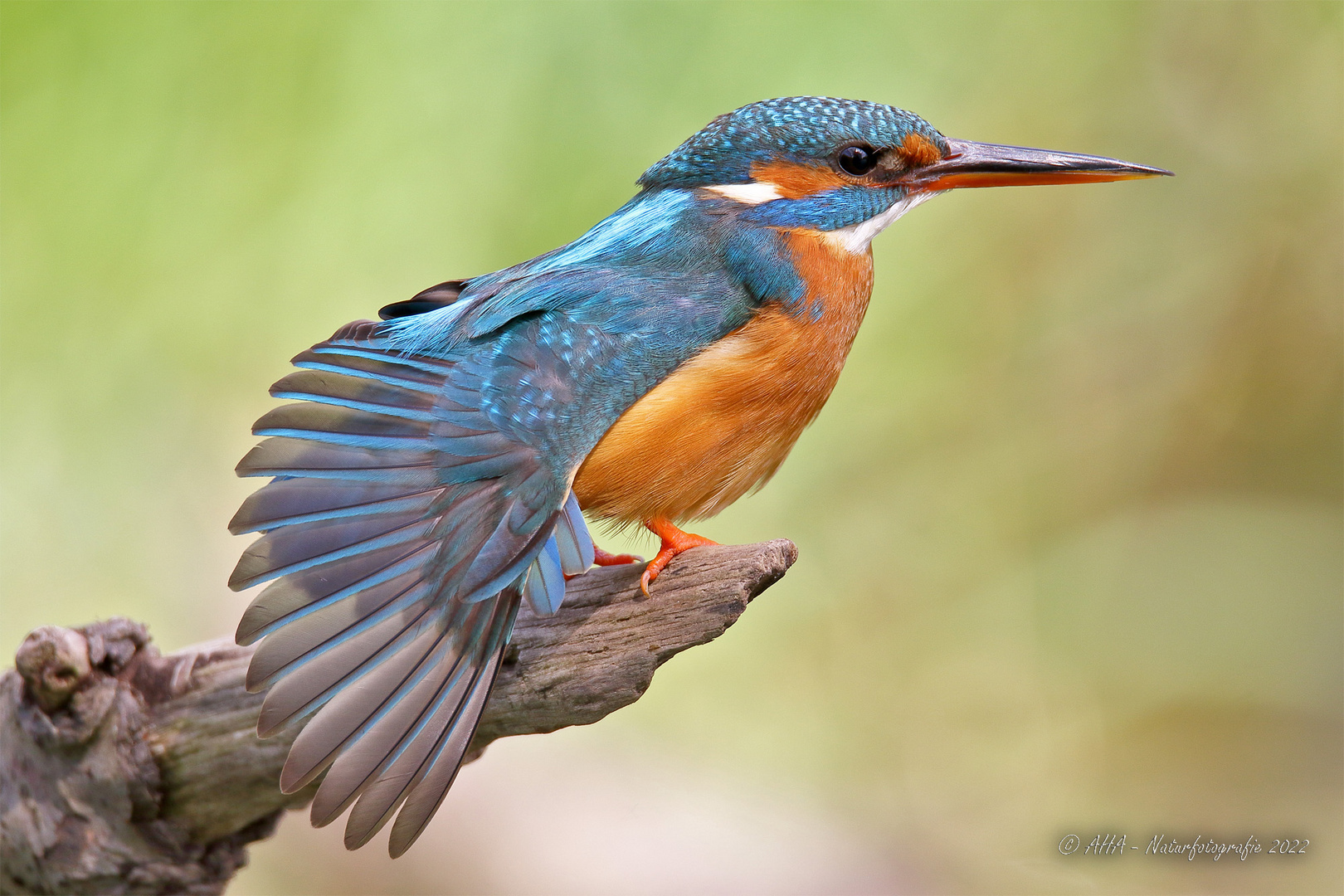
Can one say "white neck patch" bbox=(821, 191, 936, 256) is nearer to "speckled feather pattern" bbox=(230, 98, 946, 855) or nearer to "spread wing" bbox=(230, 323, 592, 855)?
"speckled feather pattern" bbox=(230, 98, 946, 855)

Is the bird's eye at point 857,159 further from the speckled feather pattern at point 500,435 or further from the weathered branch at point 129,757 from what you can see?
the weathered branch at point 129,757

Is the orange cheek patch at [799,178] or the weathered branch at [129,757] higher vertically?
the orange cheek patch at [799,178]

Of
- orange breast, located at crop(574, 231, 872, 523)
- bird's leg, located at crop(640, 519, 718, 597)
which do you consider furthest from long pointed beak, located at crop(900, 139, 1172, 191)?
bird's leg, located at crop(640, 519, 718, 597)

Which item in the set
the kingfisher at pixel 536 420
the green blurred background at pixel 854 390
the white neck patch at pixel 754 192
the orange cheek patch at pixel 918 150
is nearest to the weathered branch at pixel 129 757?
the kingfisher at pixel 536 420

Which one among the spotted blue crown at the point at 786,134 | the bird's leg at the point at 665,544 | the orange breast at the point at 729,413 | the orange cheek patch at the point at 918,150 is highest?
the spotted blue crown at the point at 786,134

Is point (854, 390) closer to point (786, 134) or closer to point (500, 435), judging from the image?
point (786, 134)

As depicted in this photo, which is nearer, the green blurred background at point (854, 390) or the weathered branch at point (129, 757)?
the weathered branch at point (129, 757)
